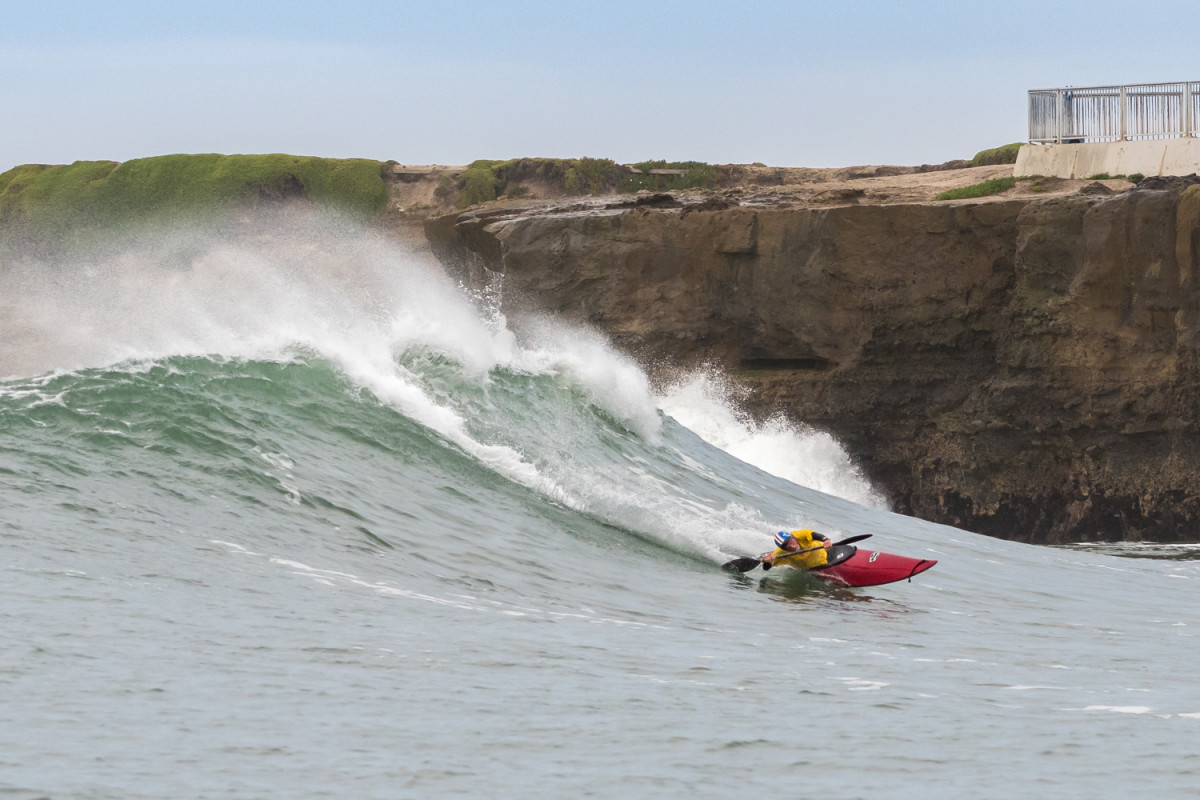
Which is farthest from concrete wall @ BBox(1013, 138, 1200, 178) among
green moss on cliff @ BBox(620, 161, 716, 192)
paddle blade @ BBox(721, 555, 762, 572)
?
green moss on cliff @ BBox(620, 161, 716, 192)

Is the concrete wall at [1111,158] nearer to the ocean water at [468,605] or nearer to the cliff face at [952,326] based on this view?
the cliff face at [952,326]

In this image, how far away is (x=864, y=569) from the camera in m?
10.1

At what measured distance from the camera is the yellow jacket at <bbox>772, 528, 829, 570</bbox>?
10211mm

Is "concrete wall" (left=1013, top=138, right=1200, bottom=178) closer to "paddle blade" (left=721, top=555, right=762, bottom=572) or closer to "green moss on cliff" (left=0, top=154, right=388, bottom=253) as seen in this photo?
"paddle blade" (left=721, top=555, right=762, bottom=572)

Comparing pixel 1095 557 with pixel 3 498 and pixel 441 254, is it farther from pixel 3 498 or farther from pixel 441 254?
pixel 441 254

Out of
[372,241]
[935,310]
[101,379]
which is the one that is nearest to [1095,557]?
[935,310]

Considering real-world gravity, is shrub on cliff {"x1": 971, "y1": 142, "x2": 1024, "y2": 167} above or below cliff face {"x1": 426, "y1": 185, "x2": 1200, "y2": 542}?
above

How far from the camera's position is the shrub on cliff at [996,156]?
1257 inches

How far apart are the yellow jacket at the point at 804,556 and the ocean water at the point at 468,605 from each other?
149mm

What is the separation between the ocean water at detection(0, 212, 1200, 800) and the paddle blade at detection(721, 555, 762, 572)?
0.19 metres

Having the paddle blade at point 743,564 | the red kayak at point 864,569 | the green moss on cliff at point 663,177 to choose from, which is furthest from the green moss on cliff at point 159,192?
the red kayak at point 864,569

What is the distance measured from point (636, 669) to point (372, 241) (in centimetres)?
3861

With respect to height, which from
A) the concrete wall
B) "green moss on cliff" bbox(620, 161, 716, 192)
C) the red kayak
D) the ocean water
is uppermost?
"green moss on cliff" bbox(620, 161, 716, 192)

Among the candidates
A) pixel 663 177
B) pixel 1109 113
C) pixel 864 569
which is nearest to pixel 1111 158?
pixel 1109 113
